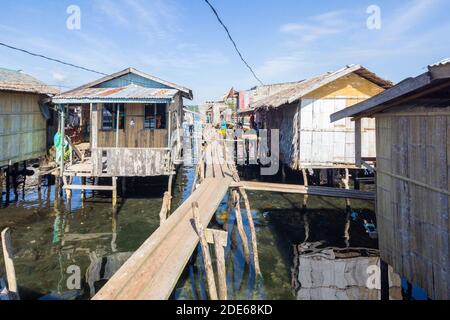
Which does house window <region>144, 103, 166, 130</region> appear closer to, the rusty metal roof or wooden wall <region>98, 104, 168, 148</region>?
wooden wall <region>98, 104, 168, 148</region>

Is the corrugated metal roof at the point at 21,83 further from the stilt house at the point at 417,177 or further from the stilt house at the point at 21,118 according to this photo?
the stilt house at the point at 417,177

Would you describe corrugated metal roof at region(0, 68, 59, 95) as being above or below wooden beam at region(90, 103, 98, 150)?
above

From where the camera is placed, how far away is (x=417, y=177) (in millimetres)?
5605

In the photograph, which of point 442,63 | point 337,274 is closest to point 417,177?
point 442,63

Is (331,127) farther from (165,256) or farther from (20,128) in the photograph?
(20,128)

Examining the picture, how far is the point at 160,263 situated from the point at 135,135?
36.7 feet

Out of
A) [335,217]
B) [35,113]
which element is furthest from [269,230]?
[35,113]

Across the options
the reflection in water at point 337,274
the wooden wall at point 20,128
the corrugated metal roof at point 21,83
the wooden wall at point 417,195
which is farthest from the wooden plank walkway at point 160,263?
the corrugated metal roof at point 21,83

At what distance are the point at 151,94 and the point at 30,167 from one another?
10127mm

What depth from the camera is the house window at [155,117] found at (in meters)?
15.4

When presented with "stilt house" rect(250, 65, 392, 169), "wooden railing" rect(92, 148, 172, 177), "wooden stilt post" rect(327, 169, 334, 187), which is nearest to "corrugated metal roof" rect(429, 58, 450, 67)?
"stilt house" rect(250, 65, 392, 169)

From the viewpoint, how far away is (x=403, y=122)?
600 centimetres

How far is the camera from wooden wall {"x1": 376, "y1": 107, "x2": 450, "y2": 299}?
16.1ft

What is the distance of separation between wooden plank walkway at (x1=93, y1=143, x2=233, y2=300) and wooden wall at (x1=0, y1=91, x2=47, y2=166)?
35.4 ft
